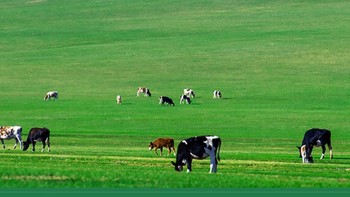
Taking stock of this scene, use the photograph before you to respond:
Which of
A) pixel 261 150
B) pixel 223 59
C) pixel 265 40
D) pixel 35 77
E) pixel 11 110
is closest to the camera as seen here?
pixel 261 150

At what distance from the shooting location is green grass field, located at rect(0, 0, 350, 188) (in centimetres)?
2348

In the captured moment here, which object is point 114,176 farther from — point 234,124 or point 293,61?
point 293,61

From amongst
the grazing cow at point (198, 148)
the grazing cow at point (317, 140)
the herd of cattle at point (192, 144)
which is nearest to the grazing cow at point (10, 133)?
the herd of cattle at point (192, 144)

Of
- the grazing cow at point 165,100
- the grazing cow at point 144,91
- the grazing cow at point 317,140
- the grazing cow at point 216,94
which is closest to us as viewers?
the grazing cow at point 317,140

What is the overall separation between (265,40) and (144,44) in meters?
11.2

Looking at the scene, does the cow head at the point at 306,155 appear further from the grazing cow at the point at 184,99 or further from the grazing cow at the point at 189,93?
the grazing cow at the point at 189,93

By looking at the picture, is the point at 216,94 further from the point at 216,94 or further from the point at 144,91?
the point at 144,91

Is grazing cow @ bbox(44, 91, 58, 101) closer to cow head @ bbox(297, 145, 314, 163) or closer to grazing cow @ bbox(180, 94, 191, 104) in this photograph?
grazing cow @ bbox(180, 94, 191, 104)

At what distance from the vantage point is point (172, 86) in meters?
68.2

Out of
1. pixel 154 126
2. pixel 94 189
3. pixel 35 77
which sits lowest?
pixel 94 189

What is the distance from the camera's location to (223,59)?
7950cm

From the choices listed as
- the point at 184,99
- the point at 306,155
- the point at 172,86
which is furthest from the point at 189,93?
the point at 306,155

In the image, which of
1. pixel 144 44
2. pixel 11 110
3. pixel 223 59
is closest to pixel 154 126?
pixel 11 110

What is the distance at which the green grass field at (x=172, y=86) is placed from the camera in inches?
925
